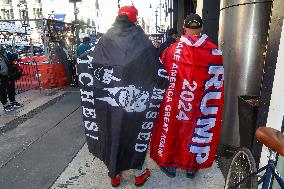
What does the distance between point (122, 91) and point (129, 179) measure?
4.37 feet

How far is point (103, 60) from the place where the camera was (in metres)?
3.10

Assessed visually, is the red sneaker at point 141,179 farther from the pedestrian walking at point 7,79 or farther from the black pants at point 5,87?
the black pants at point 5,87

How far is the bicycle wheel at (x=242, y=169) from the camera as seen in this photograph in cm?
255

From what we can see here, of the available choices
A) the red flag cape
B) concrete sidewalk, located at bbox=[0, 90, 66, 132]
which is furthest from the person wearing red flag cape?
concrete sidewalk, located at bbox=[0, 90, 66, 132]

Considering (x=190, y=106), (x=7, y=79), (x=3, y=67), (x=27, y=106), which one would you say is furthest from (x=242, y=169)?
(x=27, y=106)

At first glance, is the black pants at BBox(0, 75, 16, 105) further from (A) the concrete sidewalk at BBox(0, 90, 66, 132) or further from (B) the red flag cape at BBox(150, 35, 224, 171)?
(B) the red flag cape at BBox(150, 35, 224, 171)

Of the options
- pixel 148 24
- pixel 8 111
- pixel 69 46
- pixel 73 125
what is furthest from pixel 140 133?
pixel 148 24

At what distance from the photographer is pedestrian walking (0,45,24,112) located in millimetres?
7219

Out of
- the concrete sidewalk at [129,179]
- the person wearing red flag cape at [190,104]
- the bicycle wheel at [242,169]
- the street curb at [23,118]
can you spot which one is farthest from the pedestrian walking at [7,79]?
the bicycle wheel at [242,169]

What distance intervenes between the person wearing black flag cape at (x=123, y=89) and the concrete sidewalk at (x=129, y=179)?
0.37m

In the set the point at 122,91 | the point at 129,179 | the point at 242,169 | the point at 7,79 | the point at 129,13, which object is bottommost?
the point at 129,179

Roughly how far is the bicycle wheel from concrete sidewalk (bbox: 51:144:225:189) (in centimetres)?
51

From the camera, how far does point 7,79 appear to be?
7.57m

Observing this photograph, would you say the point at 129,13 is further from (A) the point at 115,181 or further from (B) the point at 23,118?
(B) the point at 23,118
